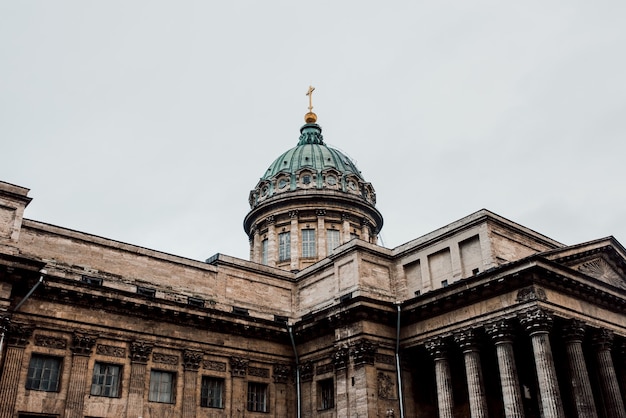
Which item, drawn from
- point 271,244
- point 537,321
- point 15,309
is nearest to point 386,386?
point 537,321

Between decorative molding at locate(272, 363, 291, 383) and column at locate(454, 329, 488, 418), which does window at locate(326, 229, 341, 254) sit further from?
column at locate(454, 329, 488, 418)

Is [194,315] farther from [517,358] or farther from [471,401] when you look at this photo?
[517,358]

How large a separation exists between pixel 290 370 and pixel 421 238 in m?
10.4

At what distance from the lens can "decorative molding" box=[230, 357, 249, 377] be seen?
3238cm

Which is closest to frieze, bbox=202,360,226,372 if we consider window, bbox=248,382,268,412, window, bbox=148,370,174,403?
window, bbox=148,370,174,403

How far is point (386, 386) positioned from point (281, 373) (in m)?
6.60

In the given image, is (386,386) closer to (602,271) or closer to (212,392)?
(212,392)

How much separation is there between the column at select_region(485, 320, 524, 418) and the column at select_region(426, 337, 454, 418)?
2867 mm

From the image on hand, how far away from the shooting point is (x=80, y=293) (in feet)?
92.3

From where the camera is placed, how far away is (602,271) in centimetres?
3111

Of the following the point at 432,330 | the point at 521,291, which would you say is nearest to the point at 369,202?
the point at 432,330

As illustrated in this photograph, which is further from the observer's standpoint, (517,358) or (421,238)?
(421,238)

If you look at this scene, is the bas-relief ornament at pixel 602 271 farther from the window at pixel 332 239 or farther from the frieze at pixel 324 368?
the window at pixel 332 239

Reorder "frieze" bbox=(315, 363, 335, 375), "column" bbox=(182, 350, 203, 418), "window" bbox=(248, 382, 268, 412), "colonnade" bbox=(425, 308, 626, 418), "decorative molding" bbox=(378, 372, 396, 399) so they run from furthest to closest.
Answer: "window" bbox=(248, 382, 268, 412) < "frieze" bbox=(315, 363, 335, 375) < "column" bbox=(182, 350, 203, 418) < "decorative molding" bbox=(378, 372, 396, 399) < "colonnade" bbox=(425, 308, 626, 418)
